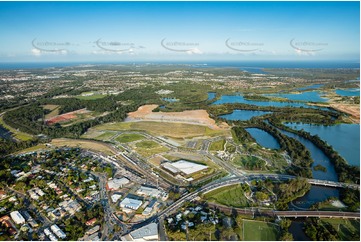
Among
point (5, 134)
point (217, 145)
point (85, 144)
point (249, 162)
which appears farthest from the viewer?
point (5, 134)

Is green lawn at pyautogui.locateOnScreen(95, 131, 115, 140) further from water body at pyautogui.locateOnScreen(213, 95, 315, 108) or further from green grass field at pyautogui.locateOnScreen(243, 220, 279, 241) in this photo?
water body at pyautogui.locateOnScreen(213, 95, 315, 108)

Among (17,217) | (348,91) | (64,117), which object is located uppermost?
(348,91)

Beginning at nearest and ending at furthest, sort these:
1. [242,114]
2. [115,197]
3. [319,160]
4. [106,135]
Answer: [115,197] < [319,160] < [106,135] < [242,114]

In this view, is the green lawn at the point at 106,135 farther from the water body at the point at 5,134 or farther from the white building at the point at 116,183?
the white building at the point at 116,183

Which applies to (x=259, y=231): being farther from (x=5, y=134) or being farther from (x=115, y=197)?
(x=5, y=134)

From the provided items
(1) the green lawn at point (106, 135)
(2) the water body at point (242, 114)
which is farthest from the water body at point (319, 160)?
(1) the green lawn at point (106, 135)

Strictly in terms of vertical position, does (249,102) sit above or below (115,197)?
below

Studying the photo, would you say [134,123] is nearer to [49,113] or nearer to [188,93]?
[49,113]

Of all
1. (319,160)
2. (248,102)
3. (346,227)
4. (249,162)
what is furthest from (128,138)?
(248,102)
